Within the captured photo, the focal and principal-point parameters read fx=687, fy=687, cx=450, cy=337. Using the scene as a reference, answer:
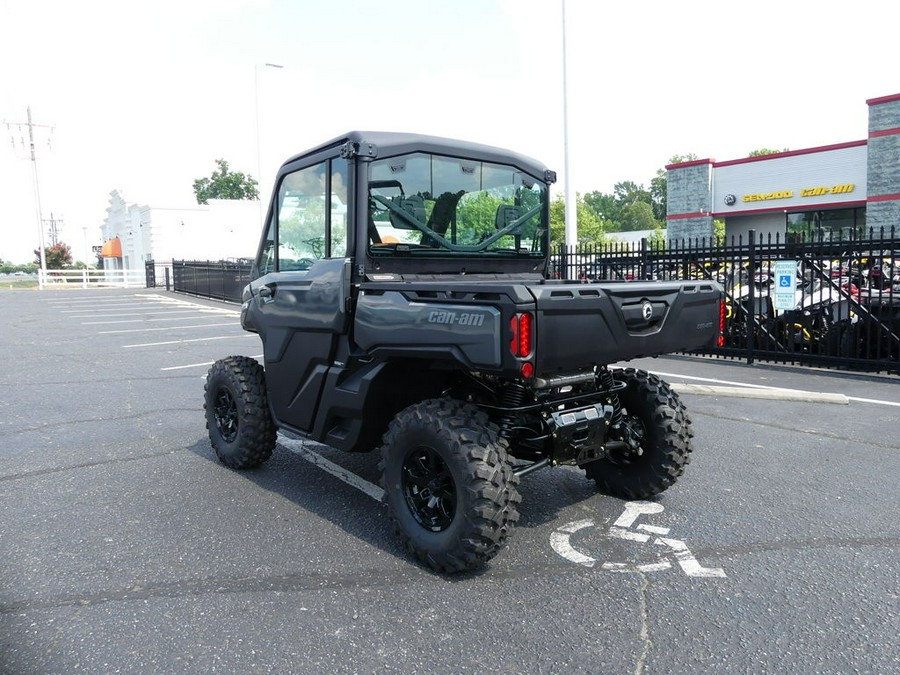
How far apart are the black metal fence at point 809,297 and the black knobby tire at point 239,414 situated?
7.63 meters

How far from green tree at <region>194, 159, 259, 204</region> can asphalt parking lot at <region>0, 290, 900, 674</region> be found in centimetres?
9272

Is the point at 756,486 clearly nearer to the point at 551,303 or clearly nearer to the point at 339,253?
the point at 551,303

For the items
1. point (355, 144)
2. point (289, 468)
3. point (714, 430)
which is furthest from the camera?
point (714, 430)

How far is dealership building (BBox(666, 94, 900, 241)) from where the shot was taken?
2594 cm

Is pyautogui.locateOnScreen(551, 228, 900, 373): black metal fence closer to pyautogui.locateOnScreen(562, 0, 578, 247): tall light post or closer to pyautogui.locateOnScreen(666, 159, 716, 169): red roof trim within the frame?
pyautogui.locateOnScreen(562, 0, 578, 247): tall light post

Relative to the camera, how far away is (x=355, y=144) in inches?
157

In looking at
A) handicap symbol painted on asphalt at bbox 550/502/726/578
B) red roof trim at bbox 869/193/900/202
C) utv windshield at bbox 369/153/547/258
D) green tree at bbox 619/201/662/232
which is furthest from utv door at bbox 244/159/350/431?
green tree at bbox 619/201/662/232

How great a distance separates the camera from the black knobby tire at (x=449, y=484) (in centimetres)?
336

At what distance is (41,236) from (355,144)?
47513mm

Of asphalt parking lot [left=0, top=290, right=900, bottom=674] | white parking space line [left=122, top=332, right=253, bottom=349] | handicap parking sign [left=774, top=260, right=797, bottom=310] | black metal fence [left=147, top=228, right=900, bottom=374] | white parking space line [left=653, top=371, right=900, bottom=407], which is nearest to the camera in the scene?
asphalt parking lot [left=0, top=290, right=900, bottom=674]

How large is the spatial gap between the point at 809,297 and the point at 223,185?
92611 mm

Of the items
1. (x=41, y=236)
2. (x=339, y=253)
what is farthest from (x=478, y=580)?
(x=41, y=236)

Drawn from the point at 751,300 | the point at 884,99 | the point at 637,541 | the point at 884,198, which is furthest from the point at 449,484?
the point at 884,198

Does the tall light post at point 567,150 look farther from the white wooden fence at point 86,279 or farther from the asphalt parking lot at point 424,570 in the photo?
the white wooden fence at point 86,279
